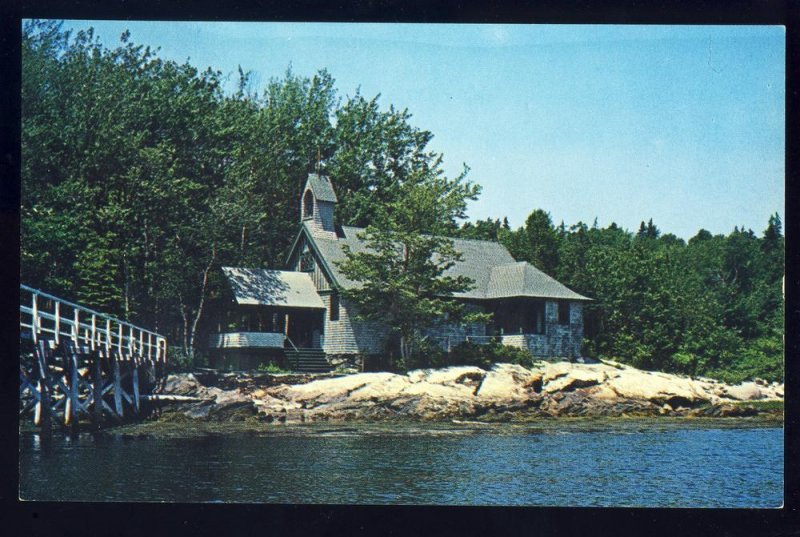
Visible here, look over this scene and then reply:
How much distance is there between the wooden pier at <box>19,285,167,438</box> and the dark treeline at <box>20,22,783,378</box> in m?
0.86

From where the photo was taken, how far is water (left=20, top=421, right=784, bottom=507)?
1614 centimetres

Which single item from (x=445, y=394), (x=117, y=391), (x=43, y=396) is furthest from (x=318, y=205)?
(x=43, y=396)

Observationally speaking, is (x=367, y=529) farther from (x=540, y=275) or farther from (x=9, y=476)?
(x=540, y=275)

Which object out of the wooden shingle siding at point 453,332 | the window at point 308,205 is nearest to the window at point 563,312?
the wooden shingle siding at point 453,332

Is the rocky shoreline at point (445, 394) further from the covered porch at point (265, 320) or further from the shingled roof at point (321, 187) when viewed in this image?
the shingled roof at point (321, 187)

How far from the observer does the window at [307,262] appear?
26562 millimetres

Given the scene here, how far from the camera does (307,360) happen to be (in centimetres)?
Answer: 2548

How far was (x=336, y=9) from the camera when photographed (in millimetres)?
14531

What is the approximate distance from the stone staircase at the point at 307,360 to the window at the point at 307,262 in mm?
2231

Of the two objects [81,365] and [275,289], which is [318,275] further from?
[81,365]

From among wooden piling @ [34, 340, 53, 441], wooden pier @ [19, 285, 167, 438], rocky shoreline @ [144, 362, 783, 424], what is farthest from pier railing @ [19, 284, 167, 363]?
rocky shoreline @ [144, 362, 783, 424]

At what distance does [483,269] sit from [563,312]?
8.10ft

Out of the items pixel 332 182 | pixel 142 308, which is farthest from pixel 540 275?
pixel 142 308

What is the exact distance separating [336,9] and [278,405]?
12542 mm
